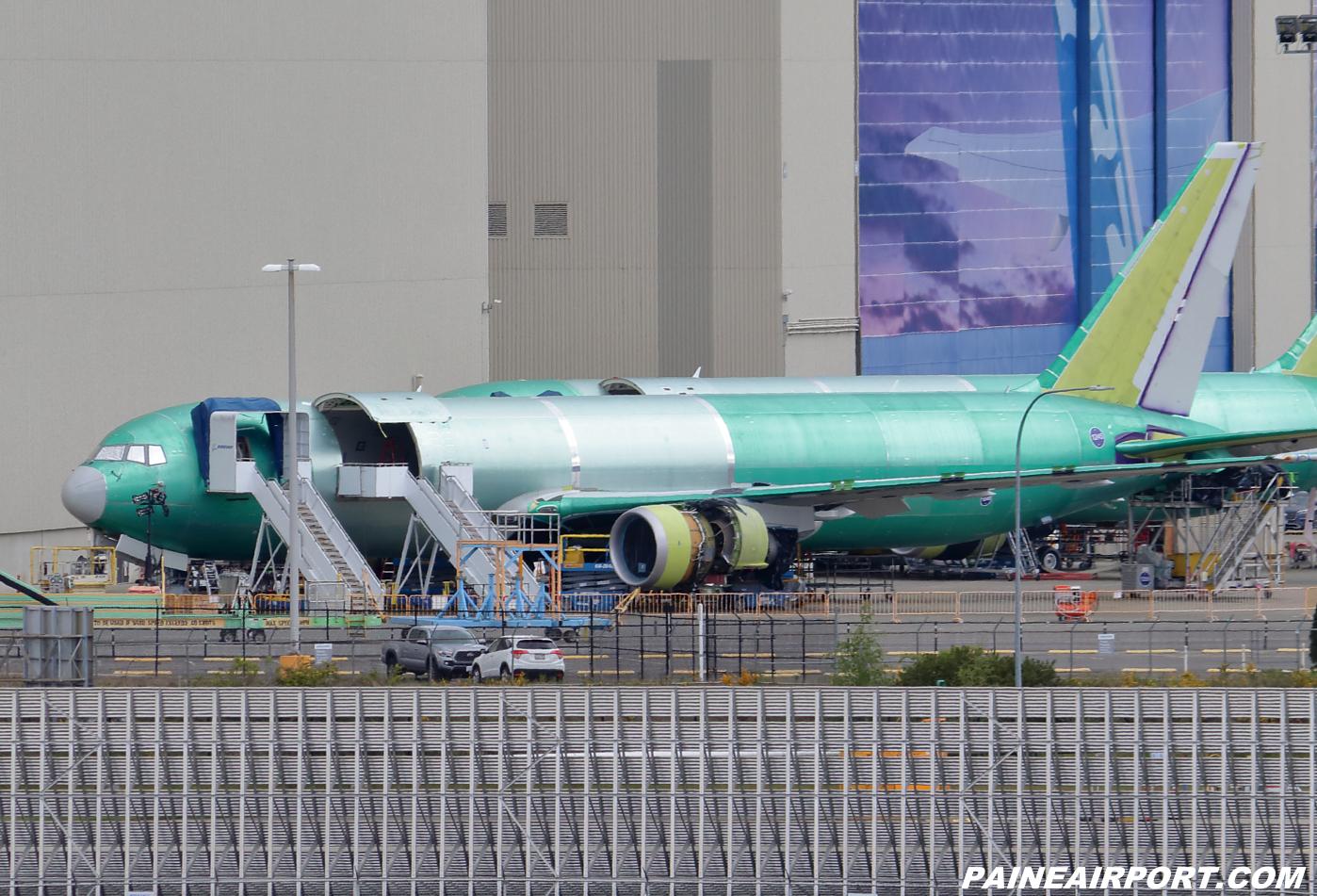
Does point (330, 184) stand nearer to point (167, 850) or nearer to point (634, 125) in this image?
point (634, 125)

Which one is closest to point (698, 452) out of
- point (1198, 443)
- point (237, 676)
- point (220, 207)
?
point (1198, 443)

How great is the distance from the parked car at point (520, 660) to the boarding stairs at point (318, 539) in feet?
34.8

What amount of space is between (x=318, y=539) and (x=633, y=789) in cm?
2730

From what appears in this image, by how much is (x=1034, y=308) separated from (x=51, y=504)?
5459 centimetres

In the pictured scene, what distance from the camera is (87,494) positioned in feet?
172

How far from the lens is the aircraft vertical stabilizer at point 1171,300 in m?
69.8

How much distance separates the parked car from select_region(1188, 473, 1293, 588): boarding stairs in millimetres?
30541

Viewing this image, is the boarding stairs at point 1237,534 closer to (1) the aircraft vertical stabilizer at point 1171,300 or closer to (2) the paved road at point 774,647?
(1) the aircraft vertical stabilizer at point 1171,300

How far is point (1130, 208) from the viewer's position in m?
105

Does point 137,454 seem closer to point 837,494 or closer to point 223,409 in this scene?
point 223,409

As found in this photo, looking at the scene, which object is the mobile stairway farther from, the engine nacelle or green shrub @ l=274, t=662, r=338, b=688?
green shrub @ l=274, t=662, r=338, b=688

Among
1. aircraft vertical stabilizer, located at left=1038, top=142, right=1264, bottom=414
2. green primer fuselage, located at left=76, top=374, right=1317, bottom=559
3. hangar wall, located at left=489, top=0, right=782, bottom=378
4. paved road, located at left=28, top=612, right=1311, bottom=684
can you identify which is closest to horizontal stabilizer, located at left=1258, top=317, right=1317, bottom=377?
green primer fuselage, located at left=76, top=374, right=1317, bottom=559

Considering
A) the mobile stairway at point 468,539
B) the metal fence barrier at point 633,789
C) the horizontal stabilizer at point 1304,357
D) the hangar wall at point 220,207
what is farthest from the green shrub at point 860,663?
the horizontal stabilizer at point 1304,357

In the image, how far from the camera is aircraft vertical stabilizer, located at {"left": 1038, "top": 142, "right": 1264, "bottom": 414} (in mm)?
69812
